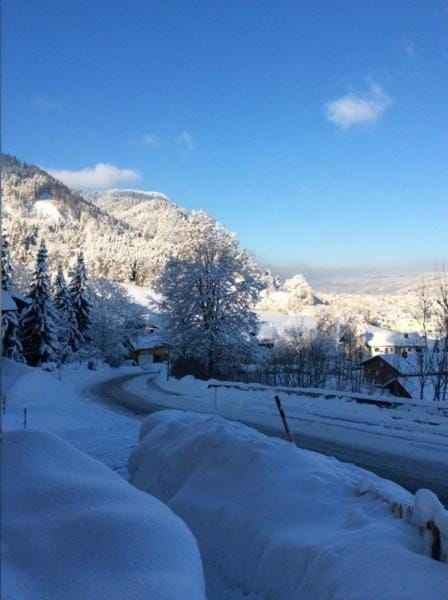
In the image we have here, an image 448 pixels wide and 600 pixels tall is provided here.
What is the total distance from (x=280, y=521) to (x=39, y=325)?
1618 inches

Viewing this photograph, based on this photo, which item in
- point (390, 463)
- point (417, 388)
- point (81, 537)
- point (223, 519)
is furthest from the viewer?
point (417, 388)

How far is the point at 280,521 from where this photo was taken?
470 centimetres

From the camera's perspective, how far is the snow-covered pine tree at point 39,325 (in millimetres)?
42125

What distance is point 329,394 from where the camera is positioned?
17219mm

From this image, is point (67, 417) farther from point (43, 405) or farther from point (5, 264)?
point (5, 264)

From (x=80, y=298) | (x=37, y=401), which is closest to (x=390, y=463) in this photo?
(x=37, y=401)

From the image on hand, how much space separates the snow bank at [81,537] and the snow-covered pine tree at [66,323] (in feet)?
163

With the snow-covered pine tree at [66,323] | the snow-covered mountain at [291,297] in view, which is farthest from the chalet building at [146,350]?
the snow-covered mountain at [291,297]

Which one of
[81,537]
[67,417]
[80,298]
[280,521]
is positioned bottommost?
[67,417]

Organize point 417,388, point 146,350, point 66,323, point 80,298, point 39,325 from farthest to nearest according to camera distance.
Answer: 1. point 146,350
2. point 80,298
3. point 66,323
4. point 39,325
5. point 417,388

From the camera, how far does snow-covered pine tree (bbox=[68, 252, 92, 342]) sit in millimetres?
53531

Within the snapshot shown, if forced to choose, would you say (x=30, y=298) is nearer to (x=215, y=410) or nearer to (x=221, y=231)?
(x=221, y=231)

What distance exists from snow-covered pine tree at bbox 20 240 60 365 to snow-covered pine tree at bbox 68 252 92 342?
33.8 ft

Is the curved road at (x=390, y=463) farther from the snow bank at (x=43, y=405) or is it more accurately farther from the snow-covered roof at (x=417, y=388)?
the snow-covered roof at (x=417, y=388)
